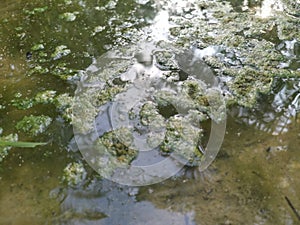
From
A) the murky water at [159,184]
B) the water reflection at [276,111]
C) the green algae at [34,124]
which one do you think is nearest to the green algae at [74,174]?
the murky water at [159,184]

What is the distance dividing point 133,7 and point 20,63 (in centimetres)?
109

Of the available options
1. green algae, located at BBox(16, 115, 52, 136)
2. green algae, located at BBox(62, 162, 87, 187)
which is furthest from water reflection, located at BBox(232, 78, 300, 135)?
green algae, located at BBox(16, 115, 52, 136)

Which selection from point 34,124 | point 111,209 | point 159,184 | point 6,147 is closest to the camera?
point 111,209

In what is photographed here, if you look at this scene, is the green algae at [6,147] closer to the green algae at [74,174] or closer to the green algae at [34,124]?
the green algae at [34,124]

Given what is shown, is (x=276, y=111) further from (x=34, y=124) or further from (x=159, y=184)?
(x=34, y=124)

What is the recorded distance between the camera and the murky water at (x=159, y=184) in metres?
1.72

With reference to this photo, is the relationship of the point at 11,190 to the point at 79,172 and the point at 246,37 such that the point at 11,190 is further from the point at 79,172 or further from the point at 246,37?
the point at 246,37

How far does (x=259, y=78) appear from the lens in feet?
7.90

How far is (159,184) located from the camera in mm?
1842

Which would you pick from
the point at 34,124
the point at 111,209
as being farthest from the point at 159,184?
the point at 34,124

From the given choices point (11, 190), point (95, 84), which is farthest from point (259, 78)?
point (11, 190)

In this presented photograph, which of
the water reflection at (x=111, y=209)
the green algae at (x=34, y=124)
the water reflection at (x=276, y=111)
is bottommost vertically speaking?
the water reflection at (x=111, y=209)

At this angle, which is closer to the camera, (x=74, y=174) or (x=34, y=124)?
(x=74, y=174)

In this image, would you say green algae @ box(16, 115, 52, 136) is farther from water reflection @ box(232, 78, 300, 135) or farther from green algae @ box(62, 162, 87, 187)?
water reflection @ box(232, 78, 300, 135)
